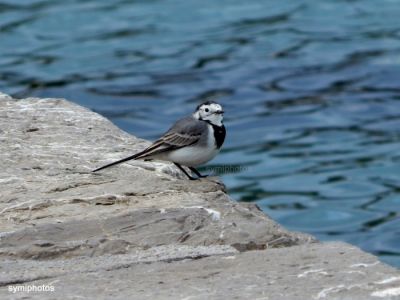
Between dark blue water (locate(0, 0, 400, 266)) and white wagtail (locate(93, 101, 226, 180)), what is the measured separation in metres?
2.82

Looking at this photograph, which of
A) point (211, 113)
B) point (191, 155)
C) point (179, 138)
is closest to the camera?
point (191, 155)

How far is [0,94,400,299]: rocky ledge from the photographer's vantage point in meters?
4.27

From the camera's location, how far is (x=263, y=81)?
40.6 feet

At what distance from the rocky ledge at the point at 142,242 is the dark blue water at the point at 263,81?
11.2ft

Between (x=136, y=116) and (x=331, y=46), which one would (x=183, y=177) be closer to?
(x=136, y=116)

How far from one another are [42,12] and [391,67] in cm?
469

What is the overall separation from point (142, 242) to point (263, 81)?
25.1 ft

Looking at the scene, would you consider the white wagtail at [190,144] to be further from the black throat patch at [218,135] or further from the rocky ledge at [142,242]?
the rocky ledge at [142,242]

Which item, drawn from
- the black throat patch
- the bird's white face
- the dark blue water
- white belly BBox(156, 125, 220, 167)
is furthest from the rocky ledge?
the dark blue water

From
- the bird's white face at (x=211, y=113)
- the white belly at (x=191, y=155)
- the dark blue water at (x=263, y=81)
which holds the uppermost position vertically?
the bird's white face at (x=211, y=113)

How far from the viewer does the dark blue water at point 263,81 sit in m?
9.91

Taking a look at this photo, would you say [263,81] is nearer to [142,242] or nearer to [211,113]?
[211,113]

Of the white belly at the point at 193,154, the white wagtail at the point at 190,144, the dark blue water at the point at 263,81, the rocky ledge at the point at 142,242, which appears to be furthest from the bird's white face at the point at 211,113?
the dark blue water at the point at 263,81

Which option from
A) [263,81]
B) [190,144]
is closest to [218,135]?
[190,144]
